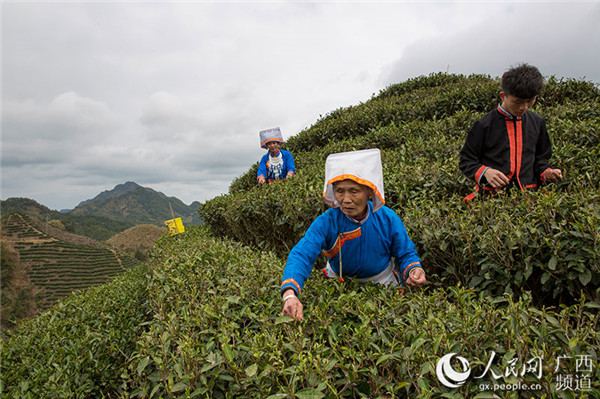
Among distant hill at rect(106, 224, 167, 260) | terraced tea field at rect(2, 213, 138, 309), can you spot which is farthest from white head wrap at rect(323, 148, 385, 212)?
distant hill at rect(106, 224, 167, 260)

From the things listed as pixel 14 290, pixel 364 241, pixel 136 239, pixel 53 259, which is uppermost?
pixel 364 241

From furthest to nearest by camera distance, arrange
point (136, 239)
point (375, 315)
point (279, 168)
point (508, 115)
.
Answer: point (136, 239), point (279, 168), point (508, 115), point (375, 315)

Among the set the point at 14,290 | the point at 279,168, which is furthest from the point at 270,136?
the point at 14,290

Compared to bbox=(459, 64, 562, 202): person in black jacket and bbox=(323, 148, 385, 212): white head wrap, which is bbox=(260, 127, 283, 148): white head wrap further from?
bbox=(323, 148, 385, 212): white head wrap

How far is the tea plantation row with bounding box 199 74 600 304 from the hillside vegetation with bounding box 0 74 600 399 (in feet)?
0.06

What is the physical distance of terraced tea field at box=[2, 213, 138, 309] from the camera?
5696 centimetres

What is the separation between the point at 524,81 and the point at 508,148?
63cm

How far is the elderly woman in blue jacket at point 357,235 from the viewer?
6.93 feet

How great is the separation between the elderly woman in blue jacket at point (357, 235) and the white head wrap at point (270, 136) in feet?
14.7

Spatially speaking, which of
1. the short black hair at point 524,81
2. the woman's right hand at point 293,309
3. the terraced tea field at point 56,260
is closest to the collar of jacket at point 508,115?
the short black hair at point 524,81

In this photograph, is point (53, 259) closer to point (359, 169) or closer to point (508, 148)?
point (359, 169)

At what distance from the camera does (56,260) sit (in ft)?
212

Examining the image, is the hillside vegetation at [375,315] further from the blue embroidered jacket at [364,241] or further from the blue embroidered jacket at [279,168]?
the blue embroidered jacket at [279,168]

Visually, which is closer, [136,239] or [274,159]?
[274,159]
